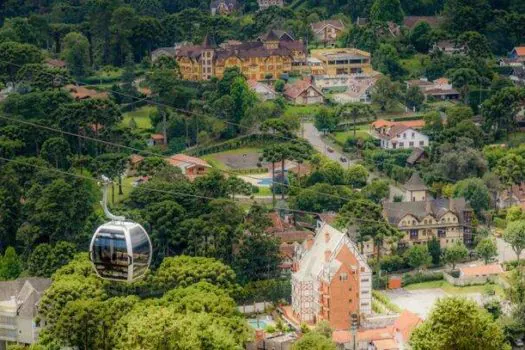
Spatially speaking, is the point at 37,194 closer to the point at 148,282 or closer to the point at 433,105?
the point at 148,282

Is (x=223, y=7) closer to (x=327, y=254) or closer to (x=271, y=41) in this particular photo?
(x=271, y=41)

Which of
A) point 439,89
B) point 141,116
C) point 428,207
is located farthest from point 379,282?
point 439,89

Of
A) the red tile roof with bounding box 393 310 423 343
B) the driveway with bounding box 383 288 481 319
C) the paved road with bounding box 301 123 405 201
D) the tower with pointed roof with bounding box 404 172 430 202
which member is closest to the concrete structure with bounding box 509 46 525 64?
the paved road with bounding box 301 123 405 201

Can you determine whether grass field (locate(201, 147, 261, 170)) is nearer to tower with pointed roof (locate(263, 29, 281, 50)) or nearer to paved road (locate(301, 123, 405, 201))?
paved road (locate(301, 123, 405, 201))

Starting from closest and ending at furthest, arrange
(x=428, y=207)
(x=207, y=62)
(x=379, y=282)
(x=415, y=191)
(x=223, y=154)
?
(x=379, y=282) < (x=428, y=207) < (x=415, y=191) < (x=223, y=154) < (x=207, y=62)

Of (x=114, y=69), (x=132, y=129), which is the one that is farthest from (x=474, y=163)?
(x=114, y=69)

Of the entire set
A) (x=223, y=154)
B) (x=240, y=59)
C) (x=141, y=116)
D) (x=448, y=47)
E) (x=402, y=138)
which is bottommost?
(x=223, y=154)
